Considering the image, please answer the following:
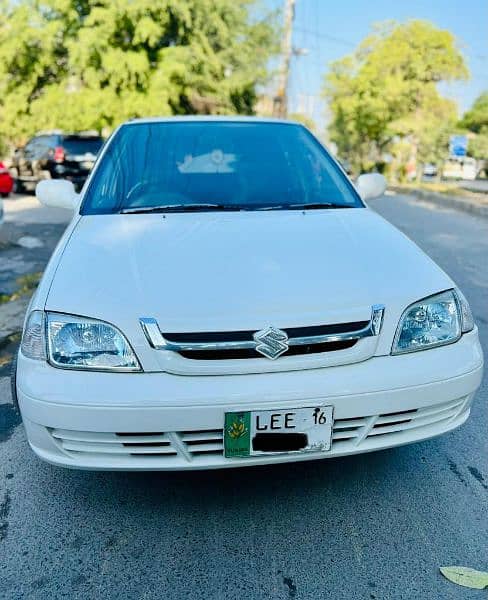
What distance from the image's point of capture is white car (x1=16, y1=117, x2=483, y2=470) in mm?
1928

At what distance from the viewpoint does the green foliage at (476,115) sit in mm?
55306

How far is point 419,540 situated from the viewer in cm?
209

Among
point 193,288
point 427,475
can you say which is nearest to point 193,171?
point 193,288

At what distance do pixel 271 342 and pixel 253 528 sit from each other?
2.31 ft

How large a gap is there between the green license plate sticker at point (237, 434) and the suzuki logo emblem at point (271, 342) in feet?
0.68

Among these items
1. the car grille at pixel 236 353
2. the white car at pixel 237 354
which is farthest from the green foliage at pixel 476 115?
the car grille at pixel 236 353

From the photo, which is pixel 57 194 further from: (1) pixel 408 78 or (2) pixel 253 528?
(1) pixel 408 78

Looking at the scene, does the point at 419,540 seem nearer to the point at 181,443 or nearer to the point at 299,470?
the point at 299,470

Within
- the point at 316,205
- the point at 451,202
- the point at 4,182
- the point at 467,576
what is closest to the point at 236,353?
the point at 467,576

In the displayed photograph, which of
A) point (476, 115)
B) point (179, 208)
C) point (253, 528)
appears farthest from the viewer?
point (476, 115)

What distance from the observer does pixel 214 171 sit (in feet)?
10.9

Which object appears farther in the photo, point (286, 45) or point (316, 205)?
point (286, 45)

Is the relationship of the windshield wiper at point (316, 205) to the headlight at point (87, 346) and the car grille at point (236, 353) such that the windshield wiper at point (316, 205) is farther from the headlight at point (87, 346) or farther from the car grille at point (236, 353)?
the headlight at point (87, 346)

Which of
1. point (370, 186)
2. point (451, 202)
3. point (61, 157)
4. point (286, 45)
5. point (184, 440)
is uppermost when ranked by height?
point (286, 45)
